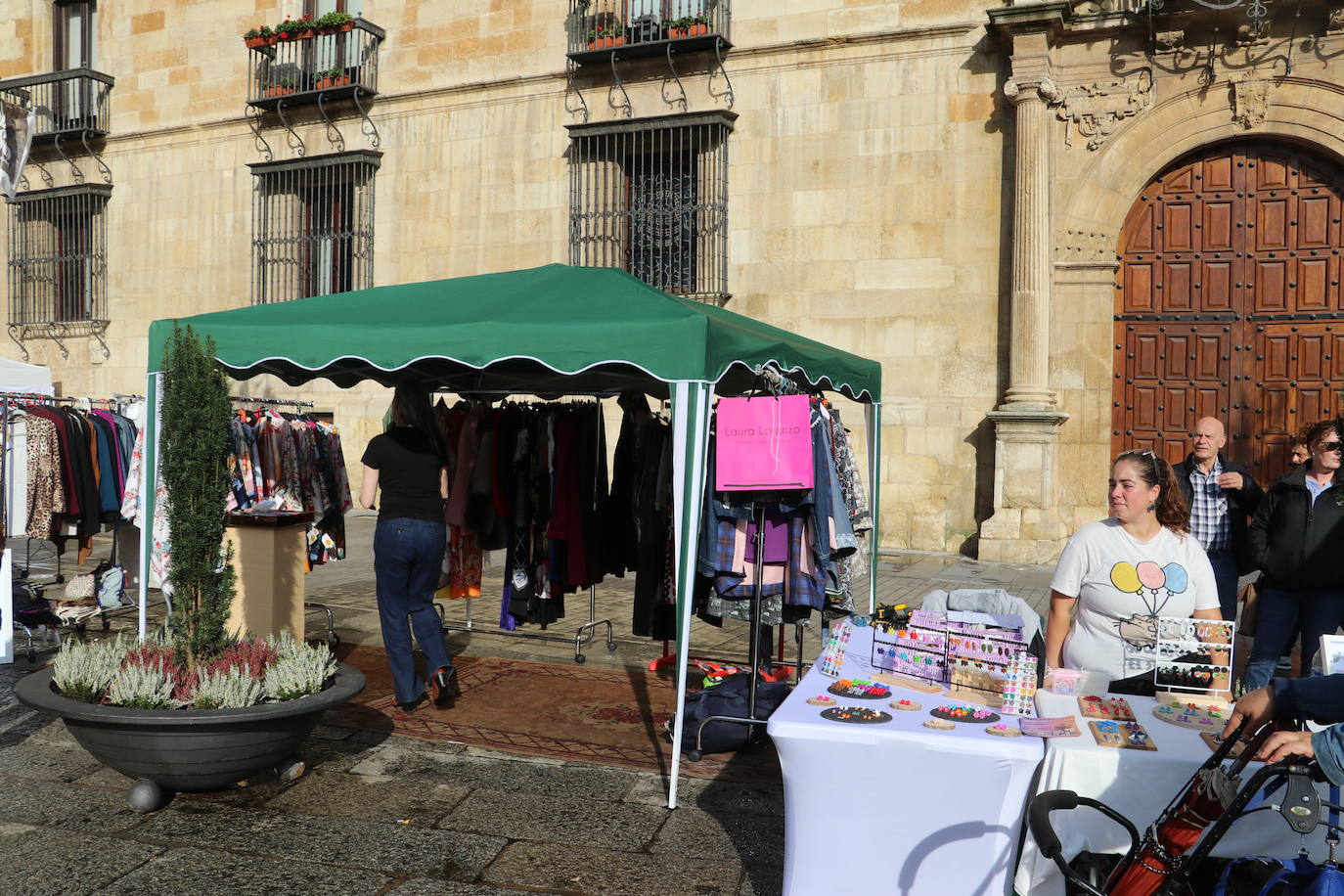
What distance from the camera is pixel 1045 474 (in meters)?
12.6

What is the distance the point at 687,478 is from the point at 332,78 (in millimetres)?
14209

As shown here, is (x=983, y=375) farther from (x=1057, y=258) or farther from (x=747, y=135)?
(x=747, y=135)

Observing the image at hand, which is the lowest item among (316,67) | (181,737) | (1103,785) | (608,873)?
(608,873)

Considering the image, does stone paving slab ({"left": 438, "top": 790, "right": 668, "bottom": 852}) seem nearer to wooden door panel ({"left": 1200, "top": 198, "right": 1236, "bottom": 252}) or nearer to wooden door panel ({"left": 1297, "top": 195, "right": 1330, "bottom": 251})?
wooden door panel ({"left": 1200, "top": 198, "right": 1236, "bottom": 252})

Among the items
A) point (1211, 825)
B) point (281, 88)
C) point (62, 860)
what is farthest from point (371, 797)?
point (281, 88)

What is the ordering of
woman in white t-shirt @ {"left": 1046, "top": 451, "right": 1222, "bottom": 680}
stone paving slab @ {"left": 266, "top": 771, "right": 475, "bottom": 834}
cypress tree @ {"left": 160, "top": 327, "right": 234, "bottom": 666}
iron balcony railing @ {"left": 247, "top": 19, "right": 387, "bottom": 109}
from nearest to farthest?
woman in white t-shirt @ {"left": 1046, "top": 451, "right": 1222, "bottom": 680}
stone paving slab @ {"left": 266, "top": 771, "right": 475, "bottom": 834}
cypress tree @ {"left": 160, "top": 327, "right": 234, "bottom": 666}
iron balcony railing @ {"left": 247, "top": 19, "right": 387, "bottom": 109}

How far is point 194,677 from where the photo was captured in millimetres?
4676

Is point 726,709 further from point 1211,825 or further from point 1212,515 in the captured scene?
point 1211,825

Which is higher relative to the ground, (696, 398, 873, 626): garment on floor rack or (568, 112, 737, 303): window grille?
(568, 112, 737, 303): window grille

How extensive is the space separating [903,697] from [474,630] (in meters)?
5.18

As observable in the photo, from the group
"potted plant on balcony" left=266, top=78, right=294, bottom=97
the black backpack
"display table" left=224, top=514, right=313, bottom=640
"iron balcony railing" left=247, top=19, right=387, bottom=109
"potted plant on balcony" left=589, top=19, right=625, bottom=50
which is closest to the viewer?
the black backpack

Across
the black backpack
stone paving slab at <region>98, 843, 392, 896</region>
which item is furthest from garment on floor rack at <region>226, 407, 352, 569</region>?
stone paving slab at <region>98, 843, 392, 896</region>

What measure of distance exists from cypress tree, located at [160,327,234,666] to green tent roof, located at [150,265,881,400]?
790 mm

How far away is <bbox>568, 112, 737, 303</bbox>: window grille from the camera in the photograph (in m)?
14.7
